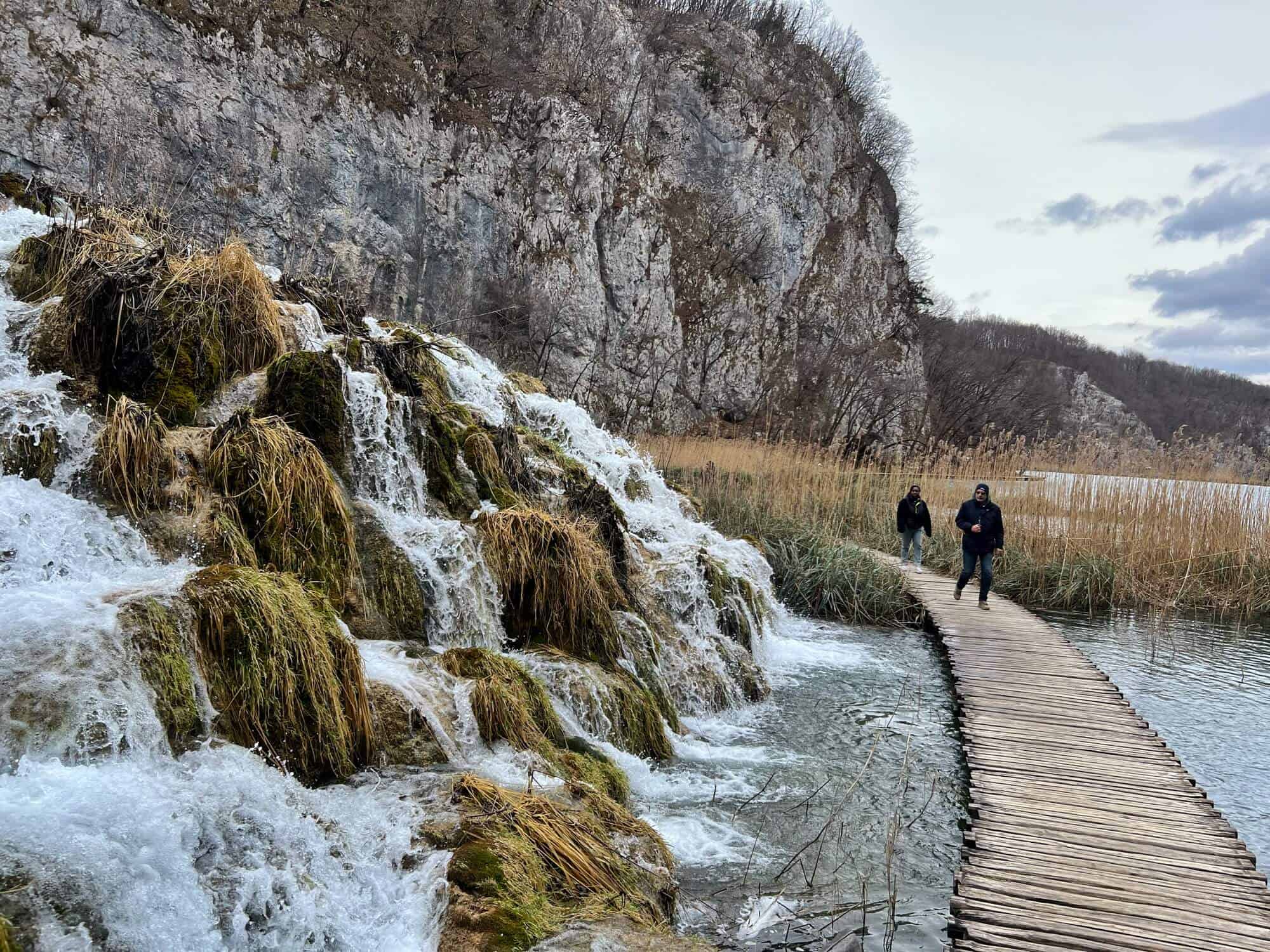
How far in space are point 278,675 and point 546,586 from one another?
7.96 ft

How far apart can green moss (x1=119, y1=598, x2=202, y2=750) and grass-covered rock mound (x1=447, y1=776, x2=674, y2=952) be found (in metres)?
1.05

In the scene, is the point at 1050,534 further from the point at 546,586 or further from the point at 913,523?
the point at 546,586

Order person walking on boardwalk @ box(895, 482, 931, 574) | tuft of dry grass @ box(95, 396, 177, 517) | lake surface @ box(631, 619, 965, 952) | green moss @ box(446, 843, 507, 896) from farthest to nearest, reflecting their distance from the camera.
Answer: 1. person walking on boardwalk @ box(895, 482, 931, 574)
2. tuft of dry grass @ box(95, 396, 177, 517)
3. lake surface @ box(631, 619, 965, 952)
4. green moss @ box(446, 843, 507, 896)

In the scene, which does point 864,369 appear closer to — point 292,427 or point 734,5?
point 734,5

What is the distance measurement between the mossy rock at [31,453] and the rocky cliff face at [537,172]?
18.0ft

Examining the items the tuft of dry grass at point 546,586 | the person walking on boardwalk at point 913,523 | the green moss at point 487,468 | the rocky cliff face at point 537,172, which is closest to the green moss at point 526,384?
the rocky cliff face at point 537,172

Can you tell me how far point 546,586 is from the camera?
566 cm

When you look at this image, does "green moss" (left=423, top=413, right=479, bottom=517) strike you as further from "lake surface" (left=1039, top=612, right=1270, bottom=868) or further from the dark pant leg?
the dark pant leg

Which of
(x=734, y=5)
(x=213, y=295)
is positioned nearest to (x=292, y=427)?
(x=213, y=295)

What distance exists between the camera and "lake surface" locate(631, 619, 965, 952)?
355 centimetres

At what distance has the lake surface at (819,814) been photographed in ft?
11.6

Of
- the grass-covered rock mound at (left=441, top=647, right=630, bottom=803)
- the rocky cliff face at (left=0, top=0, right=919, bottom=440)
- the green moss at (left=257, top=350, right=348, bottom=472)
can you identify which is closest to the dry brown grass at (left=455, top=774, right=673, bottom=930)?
the grass-covered rock mound at (left=441, top=647, right=630, bottom=803)

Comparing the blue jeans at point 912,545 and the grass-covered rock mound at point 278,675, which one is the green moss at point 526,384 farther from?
the grass-covered rock mound at point 278,675

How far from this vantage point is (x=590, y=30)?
27094 mm
